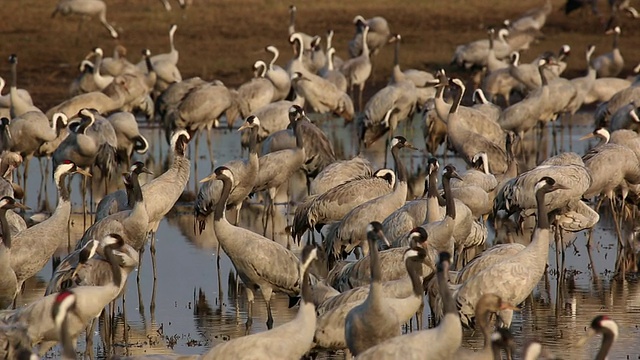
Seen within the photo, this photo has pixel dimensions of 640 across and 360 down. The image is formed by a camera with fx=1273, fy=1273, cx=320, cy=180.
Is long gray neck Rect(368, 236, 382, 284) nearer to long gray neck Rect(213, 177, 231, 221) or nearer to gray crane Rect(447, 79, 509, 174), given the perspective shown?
long gray neck Rect(213, 177, 231, 221)

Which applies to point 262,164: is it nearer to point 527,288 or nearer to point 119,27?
point 527,288

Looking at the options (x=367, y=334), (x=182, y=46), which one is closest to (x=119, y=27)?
(x=182, y=46)

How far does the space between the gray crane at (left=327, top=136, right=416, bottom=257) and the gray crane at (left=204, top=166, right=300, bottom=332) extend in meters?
1.12

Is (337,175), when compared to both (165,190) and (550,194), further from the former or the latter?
(550,194)

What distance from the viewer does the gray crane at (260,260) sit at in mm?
10164

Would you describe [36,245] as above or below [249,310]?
above

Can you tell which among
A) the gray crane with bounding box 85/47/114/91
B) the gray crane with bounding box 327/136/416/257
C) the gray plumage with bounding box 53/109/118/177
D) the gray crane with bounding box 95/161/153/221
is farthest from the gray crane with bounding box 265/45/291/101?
the gray crane with bounding box 327/136/416/257

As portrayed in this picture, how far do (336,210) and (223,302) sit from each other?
1.63m

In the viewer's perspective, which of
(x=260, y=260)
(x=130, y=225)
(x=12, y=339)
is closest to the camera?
(x=12, y=339)

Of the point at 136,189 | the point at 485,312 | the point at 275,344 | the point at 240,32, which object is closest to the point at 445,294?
the point at 485,312

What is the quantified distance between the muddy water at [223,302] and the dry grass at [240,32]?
11.5 metres

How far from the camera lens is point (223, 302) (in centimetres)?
1128

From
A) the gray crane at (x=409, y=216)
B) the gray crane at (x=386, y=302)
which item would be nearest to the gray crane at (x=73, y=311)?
the gray crane at (x=386, y=302)

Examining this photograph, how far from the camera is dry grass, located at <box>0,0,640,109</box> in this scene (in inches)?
1110
